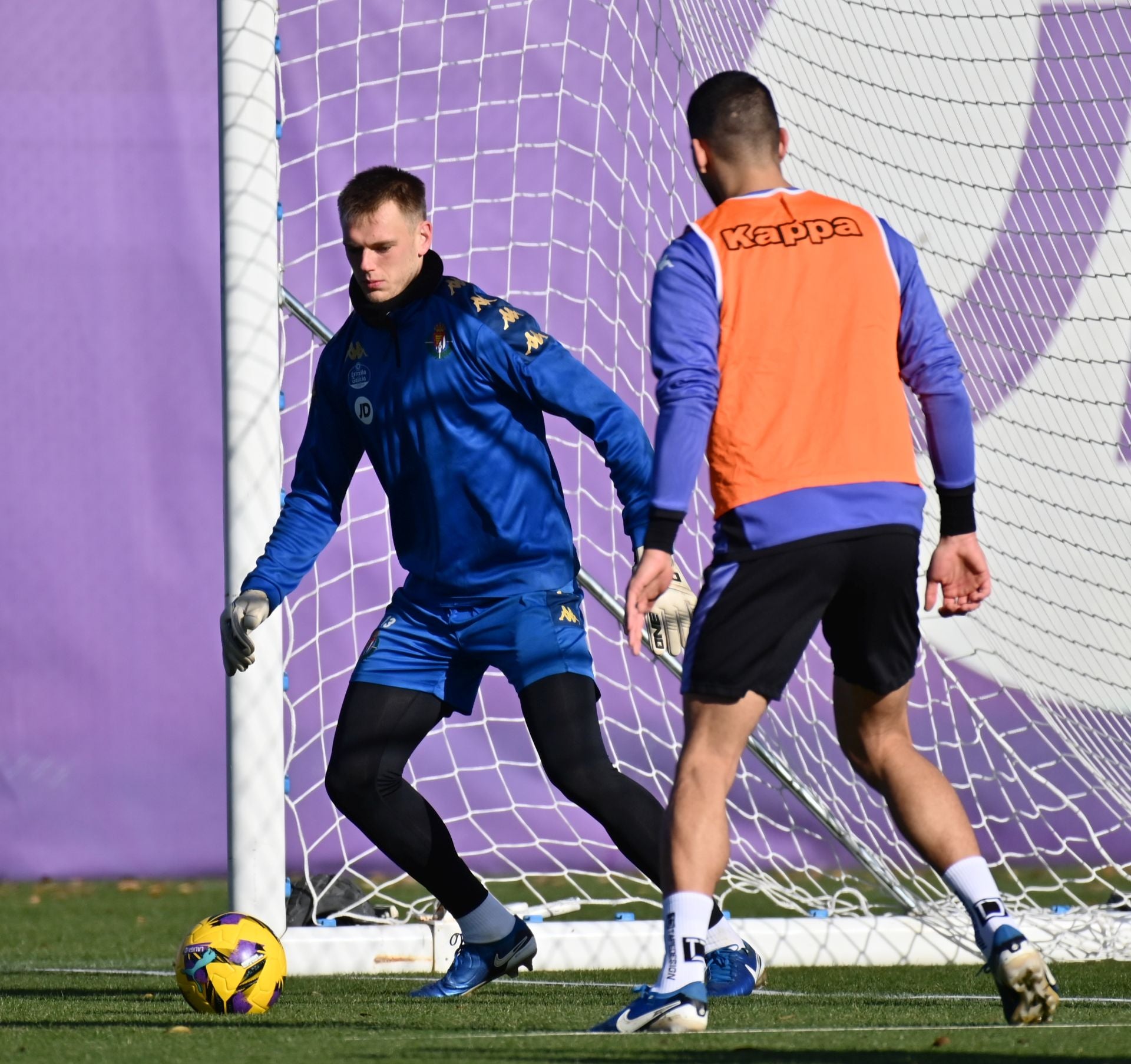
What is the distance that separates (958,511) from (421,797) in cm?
160

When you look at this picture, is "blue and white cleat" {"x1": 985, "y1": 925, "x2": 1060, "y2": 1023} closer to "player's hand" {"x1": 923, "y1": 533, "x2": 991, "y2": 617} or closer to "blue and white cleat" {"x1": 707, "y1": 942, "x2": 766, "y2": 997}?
"player's hand" {"x1": 923, "y1": 533, "x2": 991, "y2": 617}

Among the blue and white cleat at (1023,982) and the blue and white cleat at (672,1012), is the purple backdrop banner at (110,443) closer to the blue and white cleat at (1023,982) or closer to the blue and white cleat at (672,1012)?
the blue and white cleat at (672,1012)

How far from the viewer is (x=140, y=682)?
824 cm

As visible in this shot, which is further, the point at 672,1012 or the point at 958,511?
the point at 958,511

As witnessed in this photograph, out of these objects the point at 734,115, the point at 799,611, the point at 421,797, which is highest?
the point at 734,115

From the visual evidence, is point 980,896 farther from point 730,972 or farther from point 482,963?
point 482,963

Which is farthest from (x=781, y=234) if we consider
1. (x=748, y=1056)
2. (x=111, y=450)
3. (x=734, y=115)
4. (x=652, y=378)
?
(x=111, y=450)

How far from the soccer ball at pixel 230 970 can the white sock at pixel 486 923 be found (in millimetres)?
472

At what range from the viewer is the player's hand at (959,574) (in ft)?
11.2

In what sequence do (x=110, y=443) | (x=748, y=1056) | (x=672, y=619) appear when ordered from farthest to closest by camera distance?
(x=110, y=443), (x=672, y=619), (x=748, y=1056)

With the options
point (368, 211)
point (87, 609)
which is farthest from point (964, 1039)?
point (87, 609)

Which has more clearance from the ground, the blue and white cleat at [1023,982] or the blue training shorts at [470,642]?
the blue training shorts at [470,642]

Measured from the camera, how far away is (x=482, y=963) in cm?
443

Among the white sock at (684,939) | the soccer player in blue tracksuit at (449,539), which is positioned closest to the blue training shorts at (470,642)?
the soccer player in blue tracksuit at (449,539)
